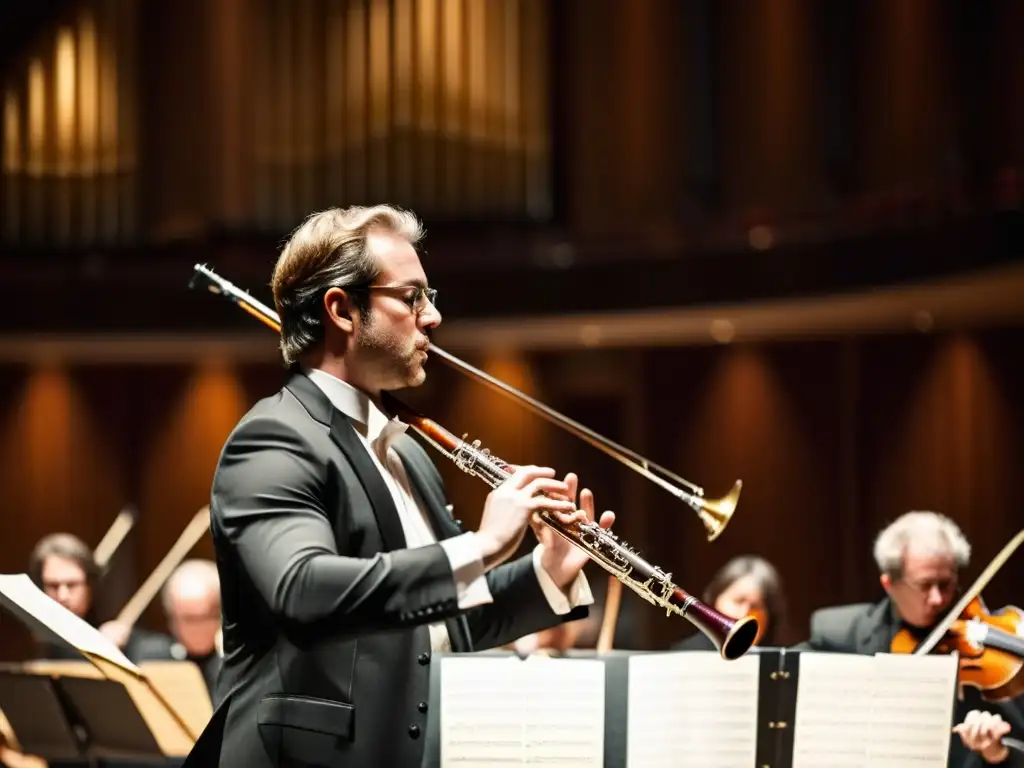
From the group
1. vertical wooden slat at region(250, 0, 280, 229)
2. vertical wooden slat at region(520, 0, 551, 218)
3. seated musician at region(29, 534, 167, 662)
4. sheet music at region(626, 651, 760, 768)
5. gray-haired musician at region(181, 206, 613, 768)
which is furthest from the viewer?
vertical wooden slat at region(250, 0, 280, 229)

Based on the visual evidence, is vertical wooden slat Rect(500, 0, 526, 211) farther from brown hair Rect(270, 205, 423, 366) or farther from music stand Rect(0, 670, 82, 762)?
brown hair Rect(270, 205, 423, 366)

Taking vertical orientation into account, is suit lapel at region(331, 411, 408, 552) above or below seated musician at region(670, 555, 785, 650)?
above

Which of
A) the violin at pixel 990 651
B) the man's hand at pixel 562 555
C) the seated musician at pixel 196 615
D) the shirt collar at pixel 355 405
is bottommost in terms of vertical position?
the seated musician at pixel 196 615

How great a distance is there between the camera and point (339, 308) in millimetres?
2166

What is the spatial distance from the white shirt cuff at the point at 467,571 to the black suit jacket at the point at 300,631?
0.01 m

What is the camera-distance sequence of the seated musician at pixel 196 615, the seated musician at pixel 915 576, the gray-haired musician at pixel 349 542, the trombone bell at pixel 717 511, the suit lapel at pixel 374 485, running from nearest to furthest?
the gray-haired musician at pixel 349 542 → the suit lapel at pixel 374 485 → the trombone bell at pixel 717 511 → the seated musician at pixel 915 576 → the seated musician at pixel 196 615

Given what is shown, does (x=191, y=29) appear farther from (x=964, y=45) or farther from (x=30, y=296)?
(x=964, y=45)

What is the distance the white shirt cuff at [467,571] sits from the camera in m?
1.90

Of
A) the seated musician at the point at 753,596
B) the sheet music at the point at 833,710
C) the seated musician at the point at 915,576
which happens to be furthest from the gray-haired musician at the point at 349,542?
the seated musician at the point at 753,596

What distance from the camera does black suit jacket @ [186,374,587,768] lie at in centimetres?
189

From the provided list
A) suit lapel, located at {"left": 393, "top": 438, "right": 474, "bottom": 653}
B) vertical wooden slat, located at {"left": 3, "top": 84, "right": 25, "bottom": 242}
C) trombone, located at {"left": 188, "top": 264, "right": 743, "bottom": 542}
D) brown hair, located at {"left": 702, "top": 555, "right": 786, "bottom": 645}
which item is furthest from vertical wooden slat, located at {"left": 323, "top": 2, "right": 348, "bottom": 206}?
suit lapel, located at {"left": 393, "top": 438, "right": 474, "bottom": 653}

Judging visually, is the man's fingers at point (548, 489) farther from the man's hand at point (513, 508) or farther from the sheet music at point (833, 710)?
the sheet music at point (833, 710)

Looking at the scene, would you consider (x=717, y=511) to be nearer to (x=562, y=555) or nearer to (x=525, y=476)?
(x=562, y=555)

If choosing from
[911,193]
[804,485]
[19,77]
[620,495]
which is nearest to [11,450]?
[19,77]
